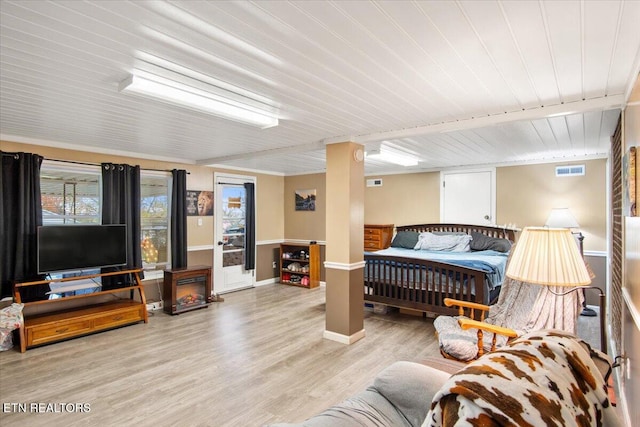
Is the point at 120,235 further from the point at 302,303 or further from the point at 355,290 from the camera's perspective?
the point at 355,290

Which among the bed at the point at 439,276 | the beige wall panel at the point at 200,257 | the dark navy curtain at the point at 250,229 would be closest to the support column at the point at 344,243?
the bed at the point at 439,276

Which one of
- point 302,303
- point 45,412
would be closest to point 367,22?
point 45,412

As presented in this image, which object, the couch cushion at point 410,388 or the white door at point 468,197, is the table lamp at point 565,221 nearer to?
the white door at point 468,197

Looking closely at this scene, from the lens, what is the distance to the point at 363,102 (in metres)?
2.66

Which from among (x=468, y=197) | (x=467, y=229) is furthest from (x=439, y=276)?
(x=468, y=197)

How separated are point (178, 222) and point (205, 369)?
282 centimetres

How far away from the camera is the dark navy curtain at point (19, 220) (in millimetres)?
3791

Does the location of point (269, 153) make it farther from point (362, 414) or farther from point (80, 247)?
point (362, 414)

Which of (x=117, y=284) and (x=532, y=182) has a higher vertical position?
(x=532, y=182)

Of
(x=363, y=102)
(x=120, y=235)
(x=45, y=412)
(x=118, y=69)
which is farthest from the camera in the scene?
(x=120, y=235)

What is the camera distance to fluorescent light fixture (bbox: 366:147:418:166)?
4.67 metres

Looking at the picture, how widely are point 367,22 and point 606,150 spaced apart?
16.1 ft

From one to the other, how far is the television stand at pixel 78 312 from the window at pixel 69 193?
0.84 meters

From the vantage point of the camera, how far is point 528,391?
0.85 metres
